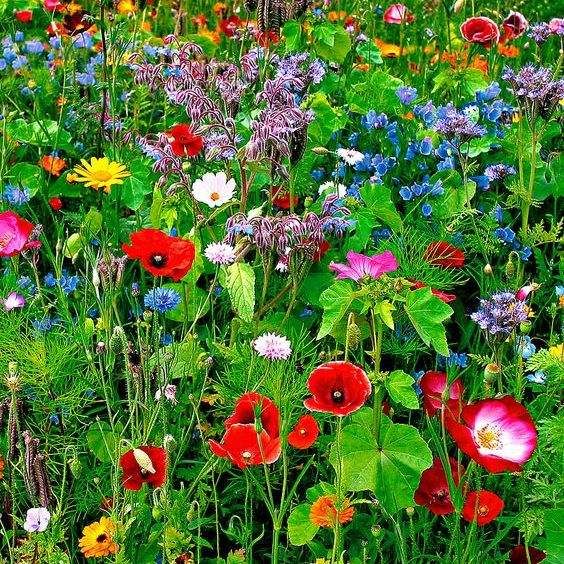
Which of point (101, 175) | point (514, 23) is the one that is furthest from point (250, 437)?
point (514, 23)

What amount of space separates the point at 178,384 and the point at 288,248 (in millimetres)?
450

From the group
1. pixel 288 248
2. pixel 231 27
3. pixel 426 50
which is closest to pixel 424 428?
pixel 288 248

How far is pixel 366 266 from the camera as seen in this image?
1820 mm

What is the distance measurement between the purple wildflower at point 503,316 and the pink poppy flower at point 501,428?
0.48ft

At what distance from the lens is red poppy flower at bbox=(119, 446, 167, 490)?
1.55m

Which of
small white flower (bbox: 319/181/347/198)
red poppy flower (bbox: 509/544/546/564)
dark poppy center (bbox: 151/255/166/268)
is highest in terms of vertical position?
dark poppy center (bbox: 151/255/166/268)

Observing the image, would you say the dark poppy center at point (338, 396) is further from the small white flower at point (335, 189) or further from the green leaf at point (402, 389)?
the small white flower at point (335, 189)

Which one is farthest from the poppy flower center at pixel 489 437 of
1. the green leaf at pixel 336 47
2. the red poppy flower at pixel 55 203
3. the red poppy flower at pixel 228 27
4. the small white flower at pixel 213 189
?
the red poppy flower at pixel 228 27

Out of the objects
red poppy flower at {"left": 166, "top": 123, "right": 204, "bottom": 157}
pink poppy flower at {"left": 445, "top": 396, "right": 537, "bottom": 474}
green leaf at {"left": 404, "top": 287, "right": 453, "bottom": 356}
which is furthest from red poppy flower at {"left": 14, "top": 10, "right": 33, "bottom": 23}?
pink poppy flower at {"left": 445, "top": 396, "right": 537, "bottom": 474}

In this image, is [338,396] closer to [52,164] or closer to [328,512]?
[328,512]

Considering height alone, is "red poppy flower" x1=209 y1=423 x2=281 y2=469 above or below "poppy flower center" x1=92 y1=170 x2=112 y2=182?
below

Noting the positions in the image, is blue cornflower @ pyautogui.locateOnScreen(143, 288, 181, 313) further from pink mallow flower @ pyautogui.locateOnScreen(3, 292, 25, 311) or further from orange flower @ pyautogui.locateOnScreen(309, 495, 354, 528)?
orange flower @ pyautogui.locateOnScreen(309, 495, 354, 528)

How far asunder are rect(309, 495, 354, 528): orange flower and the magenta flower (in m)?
0.43

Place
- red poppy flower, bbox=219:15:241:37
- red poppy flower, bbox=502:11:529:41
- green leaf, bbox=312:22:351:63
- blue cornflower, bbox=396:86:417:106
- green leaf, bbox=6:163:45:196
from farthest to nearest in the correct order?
red poppy flower, bbox=219:15:241:37, red poppy flower, bbox=502:11:529:41, green leaf, bbox=312:22:351:63, blue cornflower, bbox=396:86:417:106, green leaf, bbox=6:163:45:196
